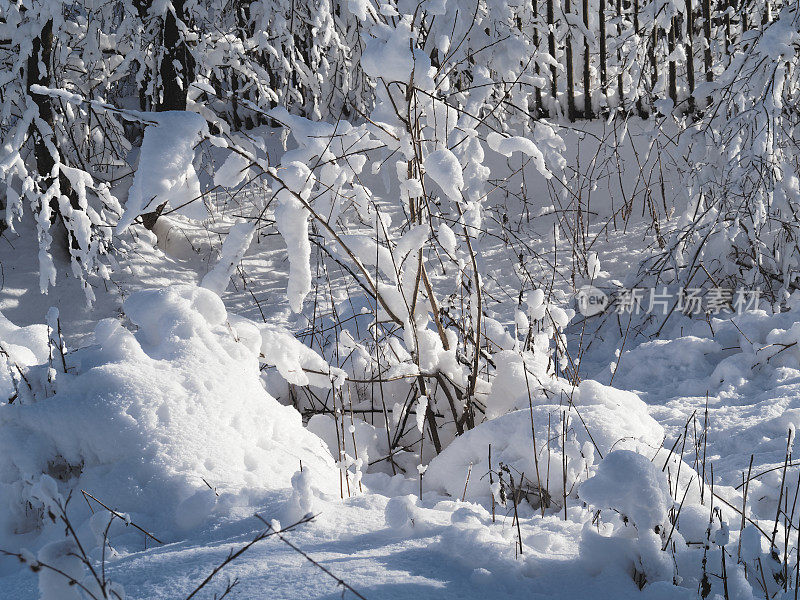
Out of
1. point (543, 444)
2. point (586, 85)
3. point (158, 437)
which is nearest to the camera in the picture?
point (158, 437)

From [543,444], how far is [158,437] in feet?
3.95

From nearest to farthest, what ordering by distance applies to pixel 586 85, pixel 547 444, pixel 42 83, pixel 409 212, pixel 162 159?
pixel 162 159 → pixel 547 444 → pixel 409 212 → pixel 42 83 → pixel 586 85

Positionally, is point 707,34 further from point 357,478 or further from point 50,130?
point 357,478

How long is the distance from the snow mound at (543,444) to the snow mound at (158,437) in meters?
0.44

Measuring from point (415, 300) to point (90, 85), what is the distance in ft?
14.4

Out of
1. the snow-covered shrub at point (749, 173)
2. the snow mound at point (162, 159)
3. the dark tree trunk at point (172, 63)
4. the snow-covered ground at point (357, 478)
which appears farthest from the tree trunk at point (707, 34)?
the snow mound at point (162, 159)

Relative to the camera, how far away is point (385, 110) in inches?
98.7

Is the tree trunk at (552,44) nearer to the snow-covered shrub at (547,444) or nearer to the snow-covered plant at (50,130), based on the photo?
the snow-covered plant at (50,130)

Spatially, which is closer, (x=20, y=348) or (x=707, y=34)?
(x=20, y=348)

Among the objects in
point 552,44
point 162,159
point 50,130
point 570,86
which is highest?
point 552,44

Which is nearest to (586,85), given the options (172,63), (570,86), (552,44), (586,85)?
(586,85)

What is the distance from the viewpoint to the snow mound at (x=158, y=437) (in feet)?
6.23

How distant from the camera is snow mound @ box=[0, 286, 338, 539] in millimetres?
1899

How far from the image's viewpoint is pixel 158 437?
6.65ft
